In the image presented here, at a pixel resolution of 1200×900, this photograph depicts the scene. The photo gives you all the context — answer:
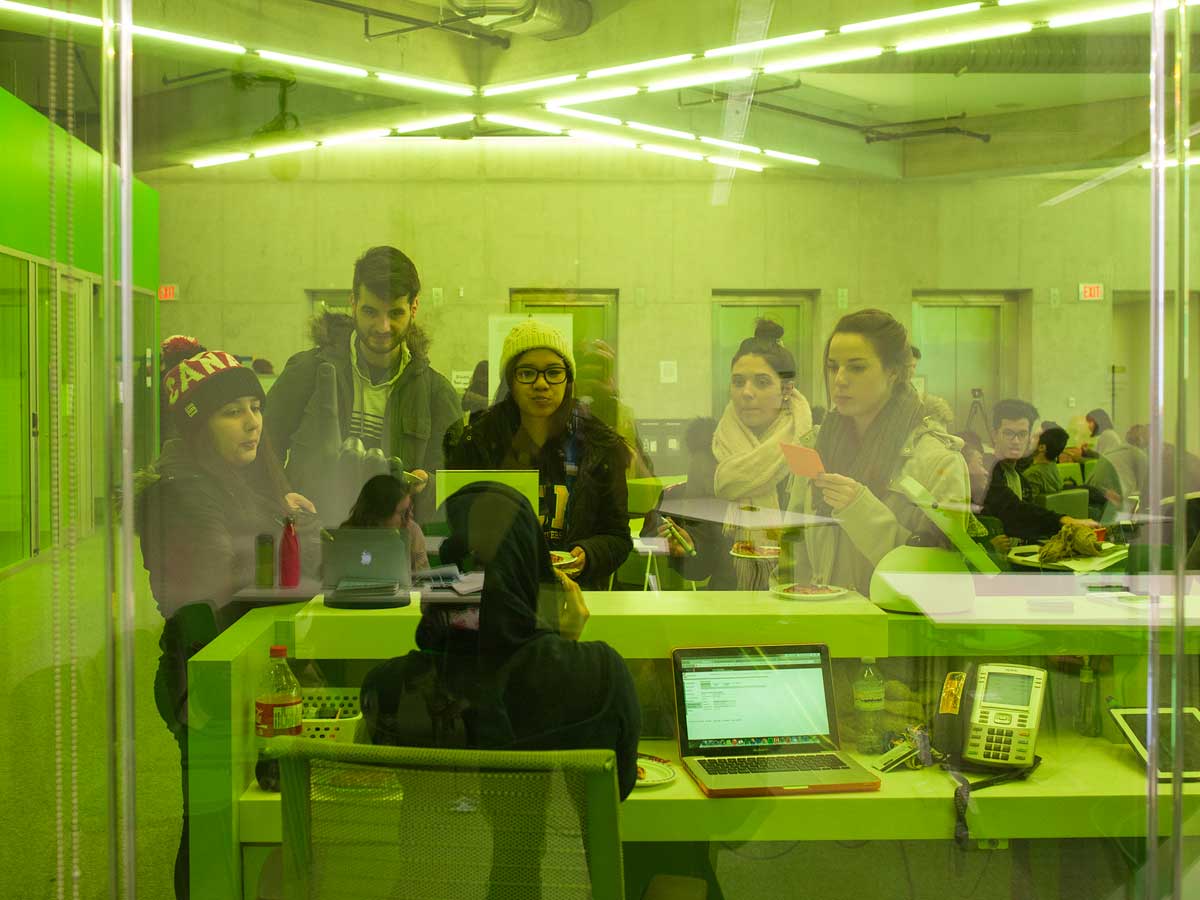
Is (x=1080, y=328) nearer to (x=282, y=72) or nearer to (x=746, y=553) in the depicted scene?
(x=746, y=553)

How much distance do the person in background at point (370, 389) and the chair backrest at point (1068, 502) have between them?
1.28 metres

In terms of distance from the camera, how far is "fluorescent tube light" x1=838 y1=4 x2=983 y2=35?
209 centimetres

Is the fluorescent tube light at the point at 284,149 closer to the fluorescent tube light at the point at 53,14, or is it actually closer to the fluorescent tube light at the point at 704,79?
the fluorescent tube light at the point at 53,14

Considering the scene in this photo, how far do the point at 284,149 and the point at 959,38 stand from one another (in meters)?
1.39

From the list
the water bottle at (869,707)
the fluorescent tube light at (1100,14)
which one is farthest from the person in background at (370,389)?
the fluorescent tube light at (1100,14)

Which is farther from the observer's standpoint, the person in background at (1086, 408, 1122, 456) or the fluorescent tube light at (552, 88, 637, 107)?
the person in background at (1086, 408, 1122, 456)

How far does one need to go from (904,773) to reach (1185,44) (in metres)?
1.63

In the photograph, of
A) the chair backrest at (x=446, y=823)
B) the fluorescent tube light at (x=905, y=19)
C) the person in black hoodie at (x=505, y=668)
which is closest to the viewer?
the chair backrest at (x=446, y=823)

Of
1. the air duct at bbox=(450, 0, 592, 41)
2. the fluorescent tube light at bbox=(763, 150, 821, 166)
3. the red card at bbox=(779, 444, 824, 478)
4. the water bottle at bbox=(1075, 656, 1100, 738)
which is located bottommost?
the water bottle at bbox=(1075, 656, 1100, 738)

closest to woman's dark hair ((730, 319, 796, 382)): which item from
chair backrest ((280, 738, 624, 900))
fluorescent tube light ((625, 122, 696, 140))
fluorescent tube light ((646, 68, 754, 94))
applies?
fluorescent tube light ((625, 122, 696, 140))

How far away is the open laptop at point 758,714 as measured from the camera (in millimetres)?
1989

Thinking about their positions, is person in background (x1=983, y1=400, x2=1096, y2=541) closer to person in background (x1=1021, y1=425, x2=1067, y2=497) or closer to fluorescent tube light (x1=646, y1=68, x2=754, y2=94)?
person in background (x1=1021, y1=425, x2=1067, y2=497)

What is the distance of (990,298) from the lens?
6.87 ft

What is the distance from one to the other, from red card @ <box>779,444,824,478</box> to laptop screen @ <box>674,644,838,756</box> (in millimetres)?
349
